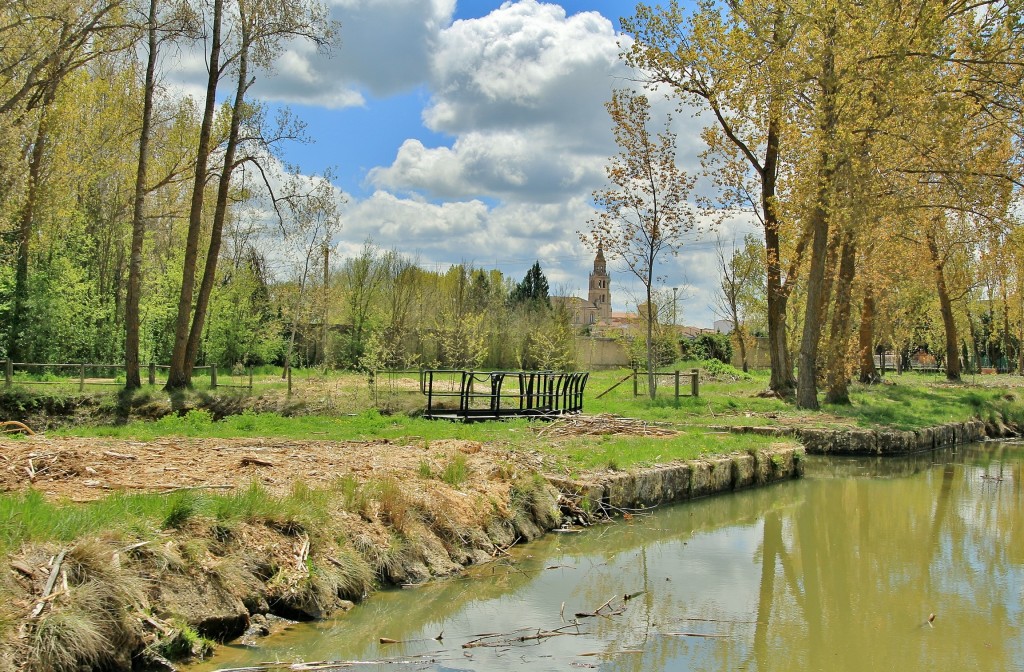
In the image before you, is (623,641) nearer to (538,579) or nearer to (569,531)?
(538,579)

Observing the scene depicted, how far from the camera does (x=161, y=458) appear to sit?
331 inches

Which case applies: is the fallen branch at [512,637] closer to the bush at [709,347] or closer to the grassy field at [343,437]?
the grassy field at [343,437]

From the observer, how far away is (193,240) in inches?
725

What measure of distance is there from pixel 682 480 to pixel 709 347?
1239 inches

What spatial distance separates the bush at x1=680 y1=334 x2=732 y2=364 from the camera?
40.3 m

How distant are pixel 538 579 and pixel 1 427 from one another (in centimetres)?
873

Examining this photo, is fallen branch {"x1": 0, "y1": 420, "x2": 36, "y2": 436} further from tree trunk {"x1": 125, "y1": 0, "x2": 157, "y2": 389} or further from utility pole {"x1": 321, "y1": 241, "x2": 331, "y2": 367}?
utility pole {"x1": 321, "y1": 241, "x2": 331, "y2": 367}

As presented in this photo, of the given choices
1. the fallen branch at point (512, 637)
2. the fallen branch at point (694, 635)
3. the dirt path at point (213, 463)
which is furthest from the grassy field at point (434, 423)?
the fallen branch at point (512, 637)

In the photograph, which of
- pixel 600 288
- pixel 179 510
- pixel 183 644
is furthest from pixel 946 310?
pixel 600 288

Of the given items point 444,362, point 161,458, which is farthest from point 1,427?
point 444,362

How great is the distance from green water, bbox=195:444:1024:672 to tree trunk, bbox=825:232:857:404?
9.73 m

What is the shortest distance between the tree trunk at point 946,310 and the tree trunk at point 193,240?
21.9m

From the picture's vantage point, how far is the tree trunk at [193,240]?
17891 mm

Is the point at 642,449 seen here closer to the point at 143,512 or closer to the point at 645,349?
the point at 143,512
